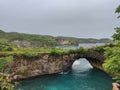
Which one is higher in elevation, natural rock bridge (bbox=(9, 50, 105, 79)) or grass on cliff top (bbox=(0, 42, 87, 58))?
grass on cliff top (bbox=(0, 42, 87, 58))

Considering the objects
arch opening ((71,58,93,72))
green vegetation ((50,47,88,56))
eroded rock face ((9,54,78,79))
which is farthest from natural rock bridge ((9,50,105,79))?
arch opening ((71,58,93,72))

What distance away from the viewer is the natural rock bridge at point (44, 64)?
35.8 m

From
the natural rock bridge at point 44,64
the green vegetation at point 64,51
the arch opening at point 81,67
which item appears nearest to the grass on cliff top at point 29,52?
the green vegetation at point 64,51

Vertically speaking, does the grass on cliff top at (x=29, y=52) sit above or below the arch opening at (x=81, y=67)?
above

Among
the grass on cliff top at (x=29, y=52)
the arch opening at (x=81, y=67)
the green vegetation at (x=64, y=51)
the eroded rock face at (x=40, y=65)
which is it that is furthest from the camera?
the arch opening at (x=81, y=67)

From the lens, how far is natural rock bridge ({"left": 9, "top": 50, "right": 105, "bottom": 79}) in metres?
35.8

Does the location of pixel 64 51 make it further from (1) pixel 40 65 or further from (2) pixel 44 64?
(1) pixel 40 65

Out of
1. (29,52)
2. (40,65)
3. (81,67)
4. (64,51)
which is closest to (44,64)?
(40,65)

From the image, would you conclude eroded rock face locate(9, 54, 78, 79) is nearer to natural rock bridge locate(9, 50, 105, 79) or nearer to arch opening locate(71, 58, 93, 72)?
natural rock bridge locate(9, 50, 105, 79)

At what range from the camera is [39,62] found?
3856 centimetres

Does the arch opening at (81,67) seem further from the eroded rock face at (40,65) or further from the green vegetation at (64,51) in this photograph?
the green vegetation at (64,51)

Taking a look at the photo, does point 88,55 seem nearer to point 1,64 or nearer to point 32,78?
point 32,78

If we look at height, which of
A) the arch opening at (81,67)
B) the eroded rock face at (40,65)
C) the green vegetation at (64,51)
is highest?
the green vegetation at (64,51)

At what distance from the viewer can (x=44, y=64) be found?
39.2 metres
